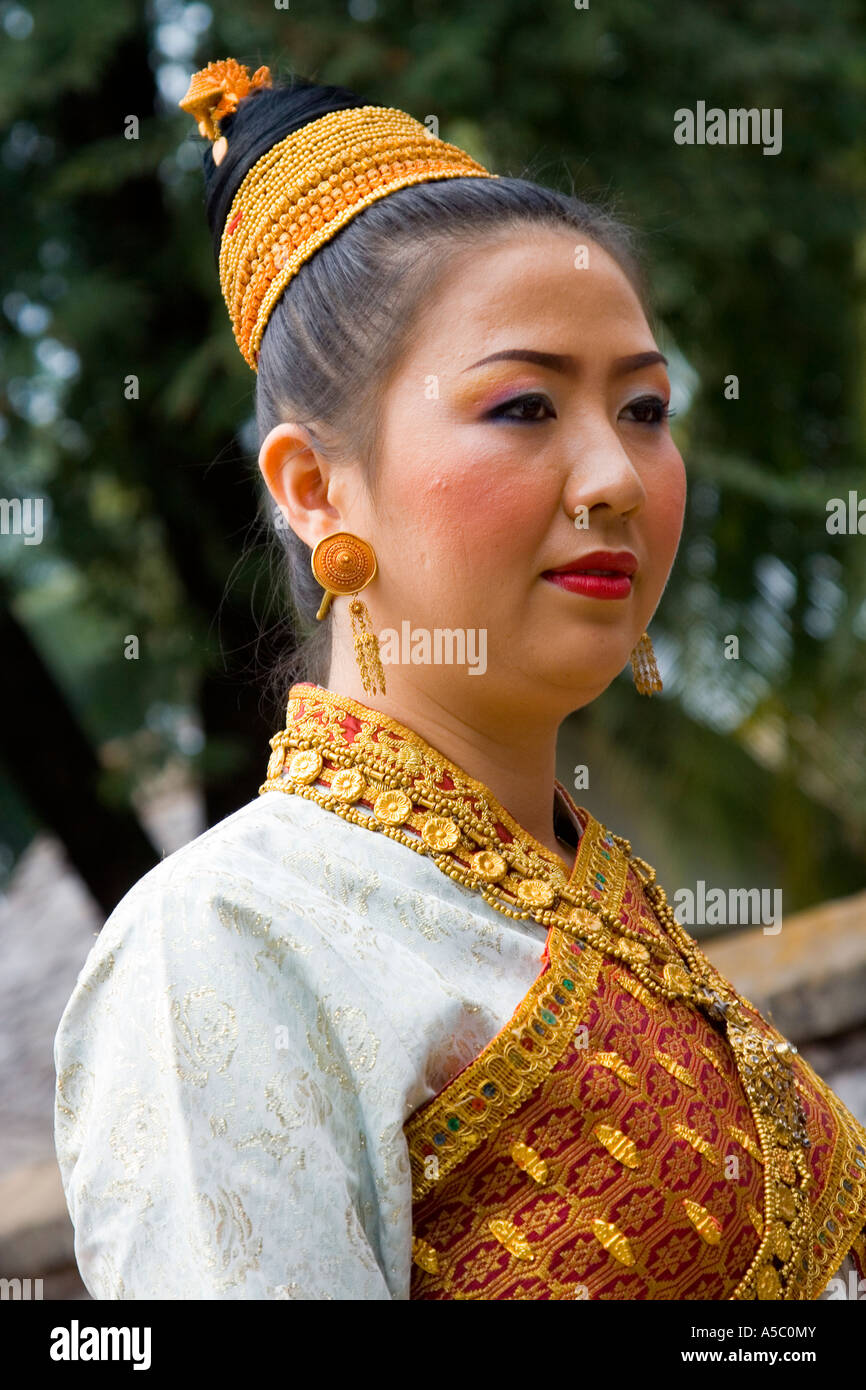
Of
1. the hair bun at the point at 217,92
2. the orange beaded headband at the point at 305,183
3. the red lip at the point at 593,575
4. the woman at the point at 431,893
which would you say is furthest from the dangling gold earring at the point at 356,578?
the hair bun at the point at 217,92

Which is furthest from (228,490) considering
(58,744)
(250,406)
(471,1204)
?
(471,1204)

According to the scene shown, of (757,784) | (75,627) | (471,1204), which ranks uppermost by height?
(75,627)

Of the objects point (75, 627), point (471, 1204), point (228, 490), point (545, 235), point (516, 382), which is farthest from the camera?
point (75, 627)

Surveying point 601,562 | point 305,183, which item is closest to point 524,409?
point 601,562

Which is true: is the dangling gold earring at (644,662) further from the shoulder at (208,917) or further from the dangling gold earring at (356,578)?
the shoulder at (208,917)

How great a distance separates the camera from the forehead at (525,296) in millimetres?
1402

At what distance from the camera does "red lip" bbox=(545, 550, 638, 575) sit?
54.6 inches

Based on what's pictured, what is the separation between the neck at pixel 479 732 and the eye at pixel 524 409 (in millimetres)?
279

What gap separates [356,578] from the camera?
1.46 meters

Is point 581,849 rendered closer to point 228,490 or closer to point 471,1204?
point 471,1204

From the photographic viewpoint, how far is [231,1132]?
1135 mm

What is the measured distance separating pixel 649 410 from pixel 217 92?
614 millimetres

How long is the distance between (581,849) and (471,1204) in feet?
1.45

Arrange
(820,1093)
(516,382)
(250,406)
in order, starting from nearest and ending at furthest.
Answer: (516,382)
(820,1093)
(250,406)
